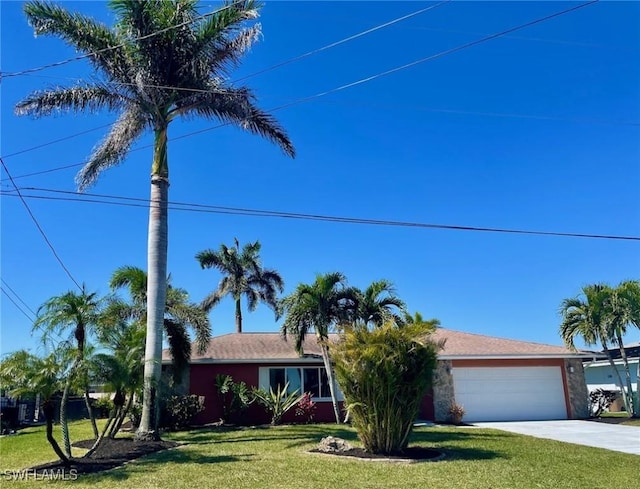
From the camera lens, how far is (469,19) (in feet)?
35.1

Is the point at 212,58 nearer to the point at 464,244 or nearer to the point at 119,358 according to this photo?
the point at 119,358

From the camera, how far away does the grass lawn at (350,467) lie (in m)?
7.74

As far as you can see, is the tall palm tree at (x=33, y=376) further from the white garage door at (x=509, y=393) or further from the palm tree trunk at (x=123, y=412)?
the white garage door at (x=509, y=393)

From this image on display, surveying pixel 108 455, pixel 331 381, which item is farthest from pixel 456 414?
pixel 108 455

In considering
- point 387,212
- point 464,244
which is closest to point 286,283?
point 464,244

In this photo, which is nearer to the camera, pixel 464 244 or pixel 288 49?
pixel 288 49

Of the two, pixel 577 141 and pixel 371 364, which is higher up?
pixel 577 141

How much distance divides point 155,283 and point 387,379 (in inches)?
271

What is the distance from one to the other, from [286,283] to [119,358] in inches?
906

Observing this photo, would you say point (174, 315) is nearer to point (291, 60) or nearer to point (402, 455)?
point (291, 60)

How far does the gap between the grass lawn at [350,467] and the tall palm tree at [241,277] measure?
18696 millimetres

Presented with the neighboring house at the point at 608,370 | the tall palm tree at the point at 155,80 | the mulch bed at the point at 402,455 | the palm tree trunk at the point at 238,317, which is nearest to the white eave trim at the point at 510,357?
the neighboring house at the point at 608,370

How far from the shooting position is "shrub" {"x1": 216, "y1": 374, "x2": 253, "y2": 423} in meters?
18.0

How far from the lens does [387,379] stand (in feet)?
32.9
